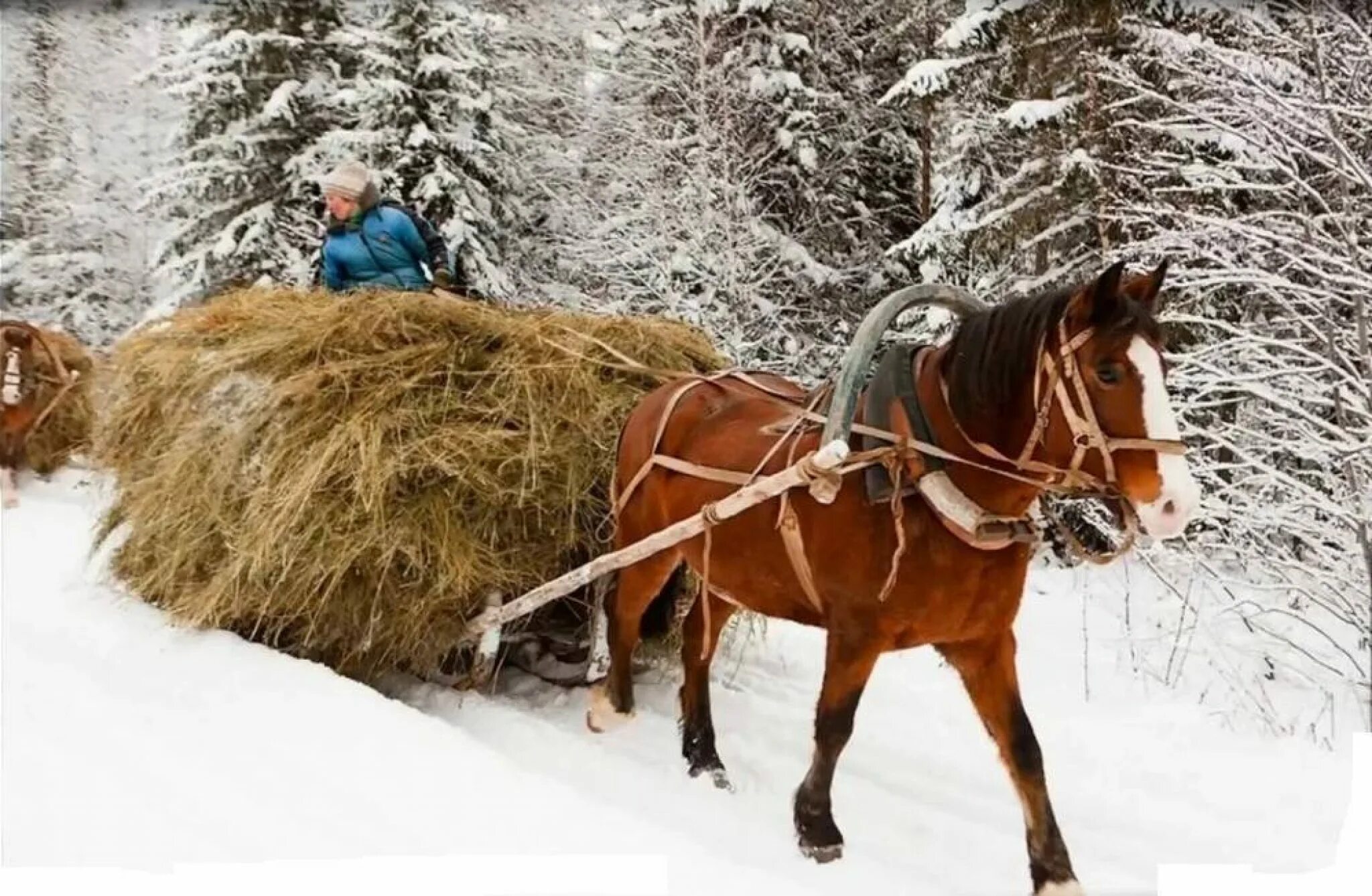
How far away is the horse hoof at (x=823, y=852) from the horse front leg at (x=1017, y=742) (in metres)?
0.55

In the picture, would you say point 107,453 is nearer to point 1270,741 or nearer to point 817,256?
point 1270,741

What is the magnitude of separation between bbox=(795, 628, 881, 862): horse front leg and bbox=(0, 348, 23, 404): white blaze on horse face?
27.3ft

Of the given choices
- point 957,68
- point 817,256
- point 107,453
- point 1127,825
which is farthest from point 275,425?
point 817,256

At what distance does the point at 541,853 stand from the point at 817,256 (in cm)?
1166

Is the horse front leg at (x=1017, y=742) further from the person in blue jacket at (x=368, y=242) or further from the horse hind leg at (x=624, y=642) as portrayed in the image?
the person in blue jacket at (x=368, y=242)

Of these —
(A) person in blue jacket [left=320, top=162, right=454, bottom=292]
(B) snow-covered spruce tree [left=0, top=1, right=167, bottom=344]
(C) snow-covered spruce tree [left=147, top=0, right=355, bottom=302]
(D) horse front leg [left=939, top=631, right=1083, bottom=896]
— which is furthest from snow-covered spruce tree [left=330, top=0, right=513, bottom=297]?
(D) horse front leg [left=939, top=631, right=1083, bottom=896]

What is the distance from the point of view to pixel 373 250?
5.52 m

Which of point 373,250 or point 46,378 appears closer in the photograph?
point 373,250

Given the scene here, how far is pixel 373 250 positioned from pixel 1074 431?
4.06m

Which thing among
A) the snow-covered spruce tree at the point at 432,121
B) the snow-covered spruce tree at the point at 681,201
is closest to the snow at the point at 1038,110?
the snow-covered spruce tree at the point at 681,201

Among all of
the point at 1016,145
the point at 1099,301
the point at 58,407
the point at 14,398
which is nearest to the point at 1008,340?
the point at 1099,301

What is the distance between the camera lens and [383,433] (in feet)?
13.3

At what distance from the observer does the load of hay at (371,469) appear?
397 centimetres

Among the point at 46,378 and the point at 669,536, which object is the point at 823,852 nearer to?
the point at 669,536
